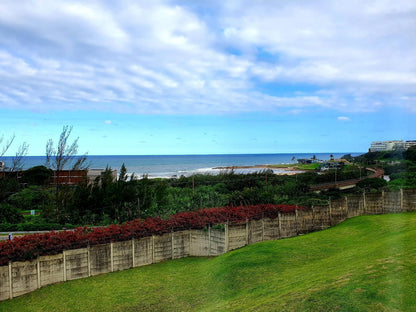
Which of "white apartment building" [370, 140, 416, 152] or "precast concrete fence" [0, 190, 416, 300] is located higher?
"white apartment building" [370, 140, 416, 152]

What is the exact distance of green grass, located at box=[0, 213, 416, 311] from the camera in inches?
Answer: 223

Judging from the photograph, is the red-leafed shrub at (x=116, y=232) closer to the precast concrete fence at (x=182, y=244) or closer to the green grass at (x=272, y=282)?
the precast concrete fence at (x=182, y=244)

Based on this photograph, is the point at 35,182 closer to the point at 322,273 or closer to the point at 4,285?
the point at 4,285

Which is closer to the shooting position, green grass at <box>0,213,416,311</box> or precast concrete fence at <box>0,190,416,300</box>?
green grass at <box>0,213,416,311</box>

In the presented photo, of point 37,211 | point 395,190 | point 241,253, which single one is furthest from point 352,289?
point 37,211

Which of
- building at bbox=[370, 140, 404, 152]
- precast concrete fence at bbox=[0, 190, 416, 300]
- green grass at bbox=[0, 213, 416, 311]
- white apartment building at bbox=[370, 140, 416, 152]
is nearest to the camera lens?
green grass at bbox=[0, 213, 416, 311]

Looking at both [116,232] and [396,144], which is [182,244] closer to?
[116,232]

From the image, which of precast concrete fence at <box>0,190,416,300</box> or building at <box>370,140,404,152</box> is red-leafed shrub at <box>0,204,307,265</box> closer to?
precast concrete fence at <box>0,190,416,300</box>

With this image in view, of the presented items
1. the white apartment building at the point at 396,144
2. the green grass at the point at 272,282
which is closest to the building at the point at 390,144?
the white apartment building at the point at 396,144

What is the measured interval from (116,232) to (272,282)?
19.8 ft

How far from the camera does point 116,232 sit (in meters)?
11.7

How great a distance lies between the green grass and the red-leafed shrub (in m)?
1.16

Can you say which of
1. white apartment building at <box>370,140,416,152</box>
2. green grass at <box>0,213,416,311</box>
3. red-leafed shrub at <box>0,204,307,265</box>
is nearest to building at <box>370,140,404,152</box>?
white apartment building at <box>370,140,416,152</box>

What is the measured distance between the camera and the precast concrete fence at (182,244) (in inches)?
383
